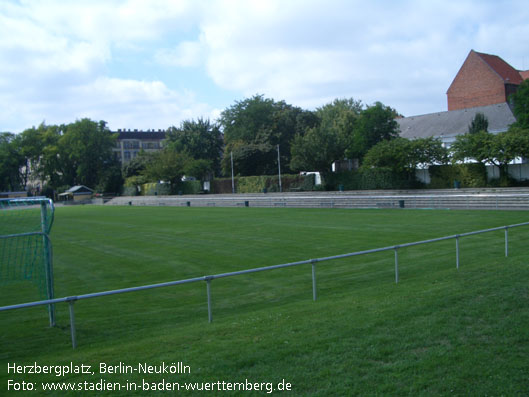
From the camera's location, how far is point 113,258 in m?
17.0

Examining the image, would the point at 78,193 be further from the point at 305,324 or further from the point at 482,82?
the point at 305,324

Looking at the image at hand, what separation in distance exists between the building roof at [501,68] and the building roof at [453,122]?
457 inches

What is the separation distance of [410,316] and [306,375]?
2590 millimetres

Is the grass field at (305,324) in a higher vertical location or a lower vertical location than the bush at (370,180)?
lower

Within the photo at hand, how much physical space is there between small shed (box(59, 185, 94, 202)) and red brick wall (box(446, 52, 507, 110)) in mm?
73265

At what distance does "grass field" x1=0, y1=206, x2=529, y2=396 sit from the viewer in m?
4.91

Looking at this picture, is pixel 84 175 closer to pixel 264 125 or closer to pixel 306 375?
→ pixel 264 125

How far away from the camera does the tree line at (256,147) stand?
137 feet

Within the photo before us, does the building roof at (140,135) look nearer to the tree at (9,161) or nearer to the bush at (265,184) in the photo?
the tree at (9,161)

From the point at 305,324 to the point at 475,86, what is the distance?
251ft

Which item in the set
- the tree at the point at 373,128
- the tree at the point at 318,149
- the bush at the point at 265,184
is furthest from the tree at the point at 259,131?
the tree at the point at 318,149

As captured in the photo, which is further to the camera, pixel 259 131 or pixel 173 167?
pixel 259 131

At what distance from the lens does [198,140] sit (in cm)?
8556

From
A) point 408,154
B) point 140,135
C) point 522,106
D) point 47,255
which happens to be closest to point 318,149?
point 408,154
